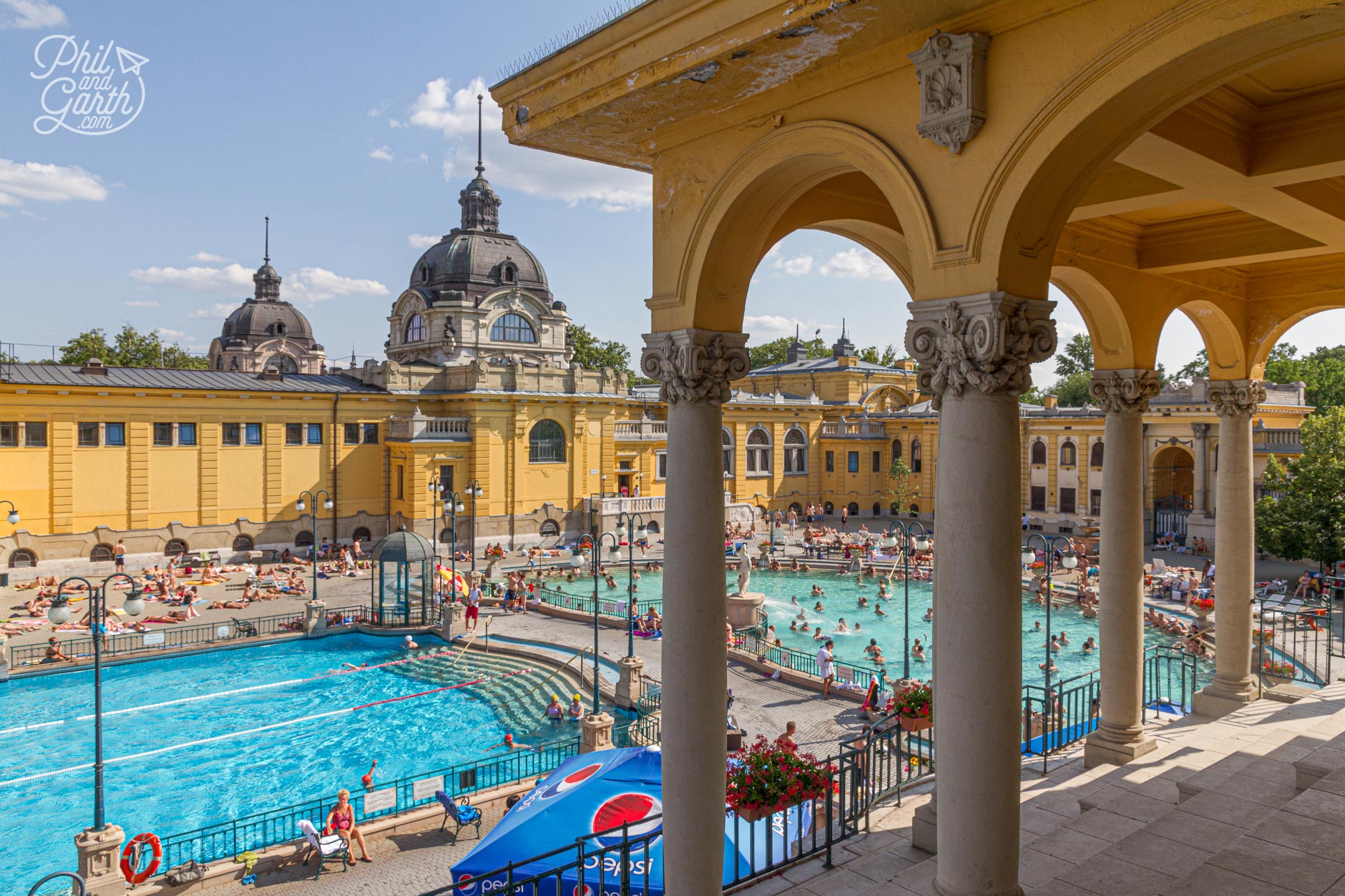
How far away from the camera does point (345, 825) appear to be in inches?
472

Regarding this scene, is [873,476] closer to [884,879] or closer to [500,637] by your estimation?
[500,637]

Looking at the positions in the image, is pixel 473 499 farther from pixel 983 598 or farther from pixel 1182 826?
pixel 983 598

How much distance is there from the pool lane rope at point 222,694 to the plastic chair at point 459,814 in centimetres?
967

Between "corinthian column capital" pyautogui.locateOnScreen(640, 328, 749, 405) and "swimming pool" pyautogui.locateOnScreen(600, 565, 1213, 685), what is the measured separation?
14.0m

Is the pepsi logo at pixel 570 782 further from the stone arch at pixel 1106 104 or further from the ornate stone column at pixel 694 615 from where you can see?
the stone arch at pixel 1106 104

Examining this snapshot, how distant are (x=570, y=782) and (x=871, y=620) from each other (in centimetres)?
2048

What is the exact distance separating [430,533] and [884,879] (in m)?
33.3

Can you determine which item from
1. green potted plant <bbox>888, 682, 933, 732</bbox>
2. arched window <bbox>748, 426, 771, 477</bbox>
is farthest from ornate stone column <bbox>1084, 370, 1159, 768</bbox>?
arched window <bbox>748, 426, 771, 477</bbox>

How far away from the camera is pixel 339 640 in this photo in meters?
24.5

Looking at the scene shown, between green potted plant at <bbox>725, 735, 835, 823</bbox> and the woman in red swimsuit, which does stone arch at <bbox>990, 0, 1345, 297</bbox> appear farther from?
the woman in red swimsuit

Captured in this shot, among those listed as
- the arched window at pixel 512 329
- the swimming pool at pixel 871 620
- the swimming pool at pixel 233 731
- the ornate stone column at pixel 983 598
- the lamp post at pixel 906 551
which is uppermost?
the arched window at pixel 512 329

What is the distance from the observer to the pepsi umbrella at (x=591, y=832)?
295 inches

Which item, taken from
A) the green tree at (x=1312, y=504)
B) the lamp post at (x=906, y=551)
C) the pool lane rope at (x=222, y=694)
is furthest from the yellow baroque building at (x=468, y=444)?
the pool lane rope at (x=222, y=694)

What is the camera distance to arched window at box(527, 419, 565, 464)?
3975cm
